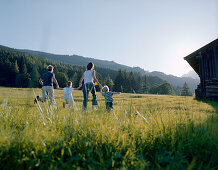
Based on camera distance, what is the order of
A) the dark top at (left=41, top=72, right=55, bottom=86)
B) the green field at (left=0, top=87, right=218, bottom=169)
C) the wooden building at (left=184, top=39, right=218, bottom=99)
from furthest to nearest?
the wooden building at (left=184, top=39, right=218, bottom=99) → the dark top at (left=41, top=72, right=55, bottom=86) → the green field at (left=0, top=87, right=218, bottom=169)

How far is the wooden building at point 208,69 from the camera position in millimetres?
12602

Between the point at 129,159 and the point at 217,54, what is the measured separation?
14.5m

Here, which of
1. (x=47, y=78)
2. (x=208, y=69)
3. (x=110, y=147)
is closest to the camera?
(x=110, y=147)

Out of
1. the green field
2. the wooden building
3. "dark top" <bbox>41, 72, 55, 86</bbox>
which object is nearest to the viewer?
the green field

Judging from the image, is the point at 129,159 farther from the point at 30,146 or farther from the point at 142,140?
the point at 30,146

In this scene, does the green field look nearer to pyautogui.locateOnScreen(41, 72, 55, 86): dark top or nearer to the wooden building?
pyautogui.locateOnScreen(41, 72, 55, 86): dark top

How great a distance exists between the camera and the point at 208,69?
13539 mm

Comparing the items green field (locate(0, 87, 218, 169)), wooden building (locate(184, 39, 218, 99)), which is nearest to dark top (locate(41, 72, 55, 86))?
green field (locate(0, 87, 218, 169))

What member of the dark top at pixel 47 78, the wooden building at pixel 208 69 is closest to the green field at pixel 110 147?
the dark top at pixel 47 78

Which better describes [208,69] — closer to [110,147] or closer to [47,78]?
[47,78]

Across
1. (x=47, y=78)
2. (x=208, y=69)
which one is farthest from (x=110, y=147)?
(x=208, y=69)

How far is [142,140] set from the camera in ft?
6.63

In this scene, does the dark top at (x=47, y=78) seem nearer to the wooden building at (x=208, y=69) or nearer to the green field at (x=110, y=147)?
the green field at (x=110, y=147)

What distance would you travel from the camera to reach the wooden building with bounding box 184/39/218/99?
12.6 metres
